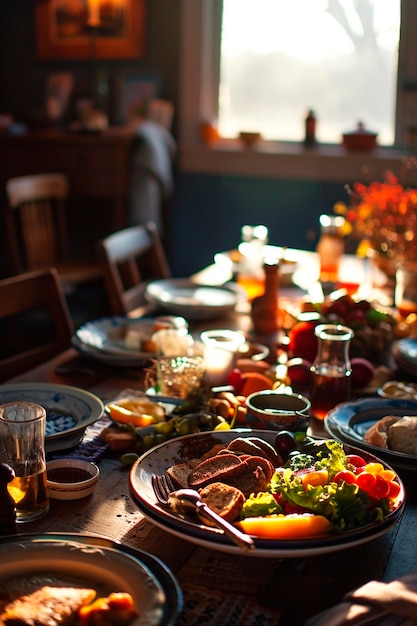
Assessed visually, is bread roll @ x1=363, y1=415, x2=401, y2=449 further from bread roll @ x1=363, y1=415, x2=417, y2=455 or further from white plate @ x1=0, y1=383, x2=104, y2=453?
white plate @ x1=0, y1=383, x2=104, y2=453

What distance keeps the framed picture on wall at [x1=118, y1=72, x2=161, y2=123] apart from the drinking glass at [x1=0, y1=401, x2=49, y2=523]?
3694mm

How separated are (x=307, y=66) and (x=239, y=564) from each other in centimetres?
385

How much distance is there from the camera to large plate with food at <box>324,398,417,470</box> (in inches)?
50.0

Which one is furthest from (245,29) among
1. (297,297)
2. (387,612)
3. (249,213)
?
(387,612)

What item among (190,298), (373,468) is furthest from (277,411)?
(190,298)

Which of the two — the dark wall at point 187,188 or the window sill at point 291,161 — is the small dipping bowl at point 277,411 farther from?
the dark wall at point 187,188

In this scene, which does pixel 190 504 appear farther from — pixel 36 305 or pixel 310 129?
pixel 310 129

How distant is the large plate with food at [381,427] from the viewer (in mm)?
1270

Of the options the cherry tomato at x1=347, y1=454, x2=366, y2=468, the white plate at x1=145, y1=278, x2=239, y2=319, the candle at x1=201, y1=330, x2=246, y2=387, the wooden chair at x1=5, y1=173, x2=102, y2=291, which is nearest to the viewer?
the cherry tomato at x1=347, y1=454, x2=366, y2=468

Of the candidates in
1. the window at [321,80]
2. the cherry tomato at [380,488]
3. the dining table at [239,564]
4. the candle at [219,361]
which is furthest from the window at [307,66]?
the cherry tomato at [380,488]

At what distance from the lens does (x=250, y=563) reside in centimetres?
98

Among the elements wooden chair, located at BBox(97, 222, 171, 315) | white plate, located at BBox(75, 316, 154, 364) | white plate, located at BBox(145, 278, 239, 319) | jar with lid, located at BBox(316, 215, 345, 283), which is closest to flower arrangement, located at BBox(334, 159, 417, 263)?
jar with lid, located at BBox(316, 215, 345, 283)

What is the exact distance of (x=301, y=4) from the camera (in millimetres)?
4379

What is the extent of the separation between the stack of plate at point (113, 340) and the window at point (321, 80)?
104 inches
